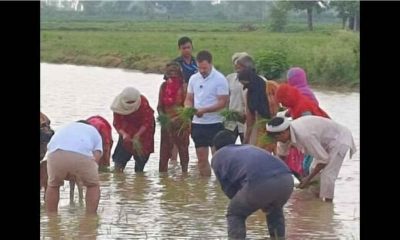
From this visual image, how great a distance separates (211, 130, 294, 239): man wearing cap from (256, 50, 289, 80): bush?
5192mm

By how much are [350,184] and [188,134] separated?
222 centimetres

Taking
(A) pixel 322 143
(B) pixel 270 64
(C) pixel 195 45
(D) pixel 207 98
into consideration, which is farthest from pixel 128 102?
(C) pixel 195 45

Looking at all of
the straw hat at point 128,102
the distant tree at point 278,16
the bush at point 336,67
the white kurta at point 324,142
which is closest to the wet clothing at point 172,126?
the straw hat at point 128,102

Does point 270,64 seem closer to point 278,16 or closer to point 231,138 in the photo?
point 231,138

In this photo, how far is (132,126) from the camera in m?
13.9

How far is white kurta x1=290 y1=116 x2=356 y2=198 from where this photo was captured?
11.1 m

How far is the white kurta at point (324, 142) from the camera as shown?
1106 cm

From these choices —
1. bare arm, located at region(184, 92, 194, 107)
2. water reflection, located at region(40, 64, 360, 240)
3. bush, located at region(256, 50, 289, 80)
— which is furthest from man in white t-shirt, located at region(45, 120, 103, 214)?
bush, located at region(256, 50, 289, 80)

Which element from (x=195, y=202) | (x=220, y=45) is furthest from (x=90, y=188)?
(x=220, y=45)

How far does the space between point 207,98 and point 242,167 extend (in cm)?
457

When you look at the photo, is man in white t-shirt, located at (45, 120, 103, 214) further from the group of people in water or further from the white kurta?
the white kurta

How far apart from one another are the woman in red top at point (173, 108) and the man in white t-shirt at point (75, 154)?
11.9ft
